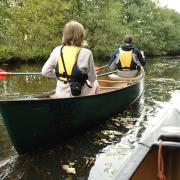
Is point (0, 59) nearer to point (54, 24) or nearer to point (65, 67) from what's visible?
point (54, 24)

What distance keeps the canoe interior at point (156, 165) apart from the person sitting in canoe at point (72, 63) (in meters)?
2.70

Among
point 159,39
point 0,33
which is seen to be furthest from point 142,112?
point 159,39

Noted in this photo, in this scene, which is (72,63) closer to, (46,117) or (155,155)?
(46,117)

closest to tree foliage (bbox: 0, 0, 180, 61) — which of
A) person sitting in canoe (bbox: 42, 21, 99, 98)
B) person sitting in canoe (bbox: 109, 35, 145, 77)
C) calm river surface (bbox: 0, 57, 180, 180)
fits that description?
person sitting in canoe (bbox: 109, 35, 145, 77)

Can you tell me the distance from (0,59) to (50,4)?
6.95 m

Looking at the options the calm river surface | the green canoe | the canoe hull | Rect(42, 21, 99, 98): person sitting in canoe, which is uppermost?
Rect(42, 21, 99, 98): person sitting in canoe

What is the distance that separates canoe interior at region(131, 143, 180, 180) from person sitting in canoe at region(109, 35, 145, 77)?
6594 millimetres

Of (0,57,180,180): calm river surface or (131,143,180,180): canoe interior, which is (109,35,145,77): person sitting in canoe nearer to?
(0,57,180,180): calm river surface

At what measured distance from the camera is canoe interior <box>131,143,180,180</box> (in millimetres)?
2869

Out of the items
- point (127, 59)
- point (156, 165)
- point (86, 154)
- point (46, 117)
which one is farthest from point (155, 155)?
point (127, 59)

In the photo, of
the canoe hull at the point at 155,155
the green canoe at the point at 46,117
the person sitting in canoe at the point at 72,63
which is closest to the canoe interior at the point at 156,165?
the canoe hull at the point at 155,155

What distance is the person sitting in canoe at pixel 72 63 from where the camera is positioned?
17.5 ft

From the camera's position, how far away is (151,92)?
462 inches

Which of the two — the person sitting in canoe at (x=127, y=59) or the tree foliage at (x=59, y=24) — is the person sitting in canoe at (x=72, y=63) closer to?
the person sitting in canoe at (x=127, y=59)
